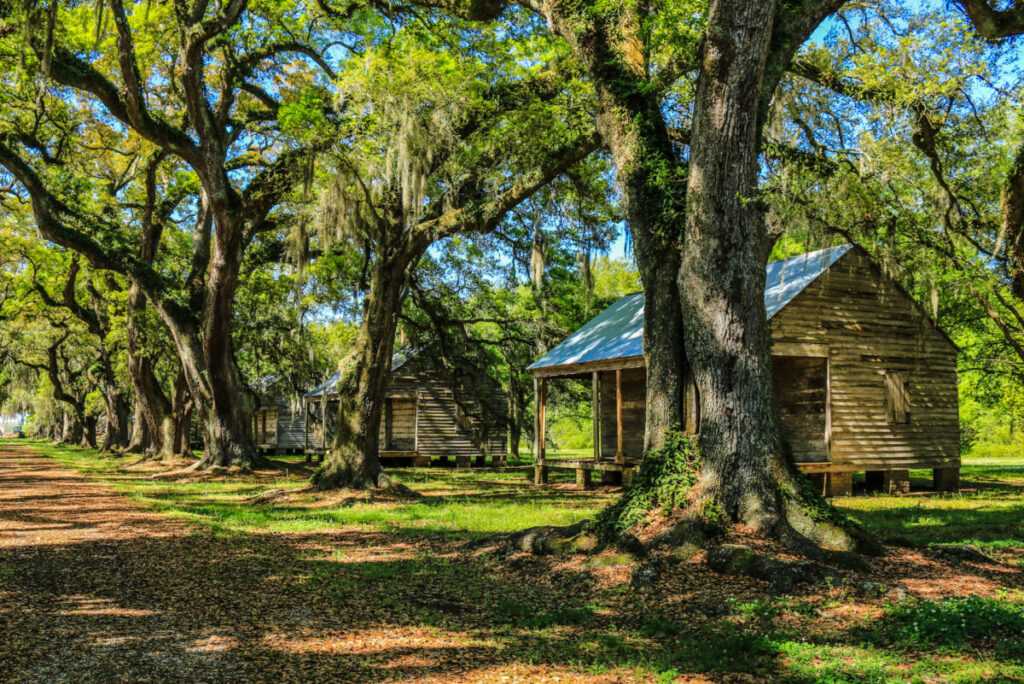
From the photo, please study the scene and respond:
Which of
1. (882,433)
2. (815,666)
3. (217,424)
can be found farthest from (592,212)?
(217,424)

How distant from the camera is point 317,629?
5652 mm

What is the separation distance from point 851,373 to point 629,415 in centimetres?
612

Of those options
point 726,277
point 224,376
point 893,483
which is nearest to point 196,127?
point 224,376

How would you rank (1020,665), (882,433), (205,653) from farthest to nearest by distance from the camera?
(882,433) → (205,653) → (1020,665)

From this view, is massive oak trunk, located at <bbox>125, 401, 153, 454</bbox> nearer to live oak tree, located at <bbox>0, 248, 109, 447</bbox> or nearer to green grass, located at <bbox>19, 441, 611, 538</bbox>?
live oak tree, located at <bbox>0, 248, 109, 447</bbox>

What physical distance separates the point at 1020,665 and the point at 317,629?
478 centimetres

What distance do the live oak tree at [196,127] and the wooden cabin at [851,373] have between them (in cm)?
1004

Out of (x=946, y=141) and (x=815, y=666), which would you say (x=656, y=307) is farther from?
(x=946, y=141)

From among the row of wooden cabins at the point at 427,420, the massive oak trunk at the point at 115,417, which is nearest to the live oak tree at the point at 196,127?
the row of wooden cabins at the point at 427,420

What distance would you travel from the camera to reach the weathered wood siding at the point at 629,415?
818 inches

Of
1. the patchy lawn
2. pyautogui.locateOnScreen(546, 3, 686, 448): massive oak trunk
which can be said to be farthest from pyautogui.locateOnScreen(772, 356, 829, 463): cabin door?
pyautogui.locateOnScreen(546, 3, 686, 448): massive oak trunk

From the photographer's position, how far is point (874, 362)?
17906mm

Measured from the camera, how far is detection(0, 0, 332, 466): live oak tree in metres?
16.1

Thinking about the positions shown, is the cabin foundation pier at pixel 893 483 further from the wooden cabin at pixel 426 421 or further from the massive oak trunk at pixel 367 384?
the wooden cabin at pixel 426 421
